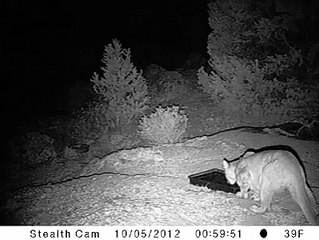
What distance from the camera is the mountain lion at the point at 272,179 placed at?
4609 millimetres

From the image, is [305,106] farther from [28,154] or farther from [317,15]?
[28,154]

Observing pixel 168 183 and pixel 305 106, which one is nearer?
pixel 168 183

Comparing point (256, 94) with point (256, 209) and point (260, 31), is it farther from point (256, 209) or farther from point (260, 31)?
point (256, 209)

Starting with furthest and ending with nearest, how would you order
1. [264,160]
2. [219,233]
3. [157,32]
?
[157,32], [264,160], [219,233]

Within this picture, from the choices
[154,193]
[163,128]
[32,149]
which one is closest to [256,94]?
[163,128]

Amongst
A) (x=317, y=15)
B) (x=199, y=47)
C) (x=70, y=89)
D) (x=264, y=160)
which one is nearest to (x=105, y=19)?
(x=199, y=47)

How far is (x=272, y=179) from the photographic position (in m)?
4.88

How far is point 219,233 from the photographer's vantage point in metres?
4.17

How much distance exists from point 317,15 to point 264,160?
7.29 meters

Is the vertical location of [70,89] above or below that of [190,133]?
above

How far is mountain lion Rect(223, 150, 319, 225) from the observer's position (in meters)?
4.61

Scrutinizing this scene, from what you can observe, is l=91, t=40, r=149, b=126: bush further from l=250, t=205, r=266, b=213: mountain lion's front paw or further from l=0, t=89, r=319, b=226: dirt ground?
l=250, t=205, r=266, b=213: mountain lion's front paw

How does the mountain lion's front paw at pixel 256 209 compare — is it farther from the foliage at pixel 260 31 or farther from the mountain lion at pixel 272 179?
the foliage at pixel 260 31

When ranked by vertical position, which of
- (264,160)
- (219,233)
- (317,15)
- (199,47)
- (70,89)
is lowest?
(219,233)
